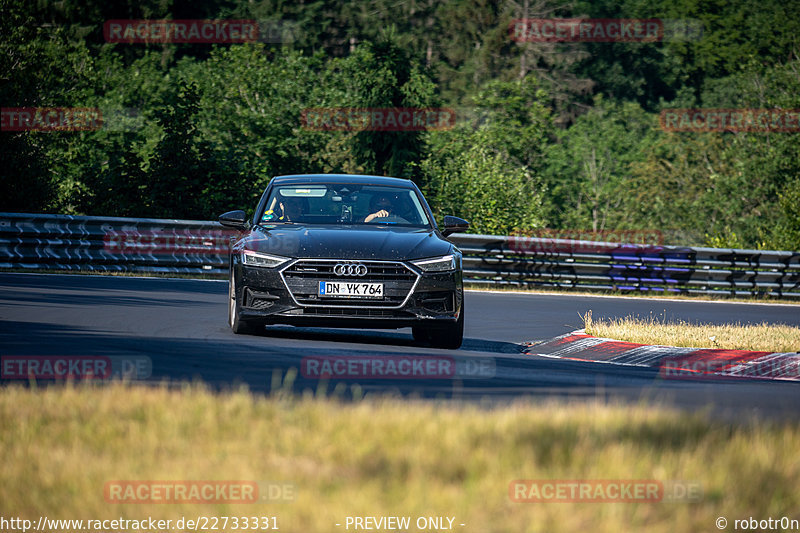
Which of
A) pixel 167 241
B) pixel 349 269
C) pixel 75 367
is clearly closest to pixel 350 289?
pixel 349 269

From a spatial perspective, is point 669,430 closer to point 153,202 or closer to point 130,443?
point 130,443

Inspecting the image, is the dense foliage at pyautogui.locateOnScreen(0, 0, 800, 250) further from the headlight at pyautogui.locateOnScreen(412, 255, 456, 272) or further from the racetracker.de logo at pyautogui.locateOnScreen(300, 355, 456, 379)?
the racetracker.de logo at pyautogui.locateOnScreen(300, 355, 456, 379)

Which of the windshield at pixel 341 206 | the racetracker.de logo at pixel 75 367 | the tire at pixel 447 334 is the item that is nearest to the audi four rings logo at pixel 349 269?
the tire at pixel 447 334

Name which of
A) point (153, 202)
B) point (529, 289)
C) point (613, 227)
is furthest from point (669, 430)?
point (613, 227)

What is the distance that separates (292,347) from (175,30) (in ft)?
199

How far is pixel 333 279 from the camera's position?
10875 mm

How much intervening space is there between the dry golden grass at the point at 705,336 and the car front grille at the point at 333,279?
143 inches

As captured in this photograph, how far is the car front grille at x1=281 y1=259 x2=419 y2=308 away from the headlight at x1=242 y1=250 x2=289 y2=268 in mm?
130

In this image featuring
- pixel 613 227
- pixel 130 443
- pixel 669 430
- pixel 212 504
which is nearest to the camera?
pixel 212 504

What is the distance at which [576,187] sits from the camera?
70.1 m

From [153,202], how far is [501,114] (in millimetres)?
33309

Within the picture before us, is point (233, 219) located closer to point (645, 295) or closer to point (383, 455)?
point (383, 455)

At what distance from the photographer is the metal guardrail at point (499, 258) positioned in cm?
2359

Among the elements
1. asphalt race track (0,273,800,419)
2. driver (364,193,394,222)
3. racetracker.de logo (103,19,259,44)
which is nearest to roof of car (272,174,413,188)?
driver (364,193,394,222)
